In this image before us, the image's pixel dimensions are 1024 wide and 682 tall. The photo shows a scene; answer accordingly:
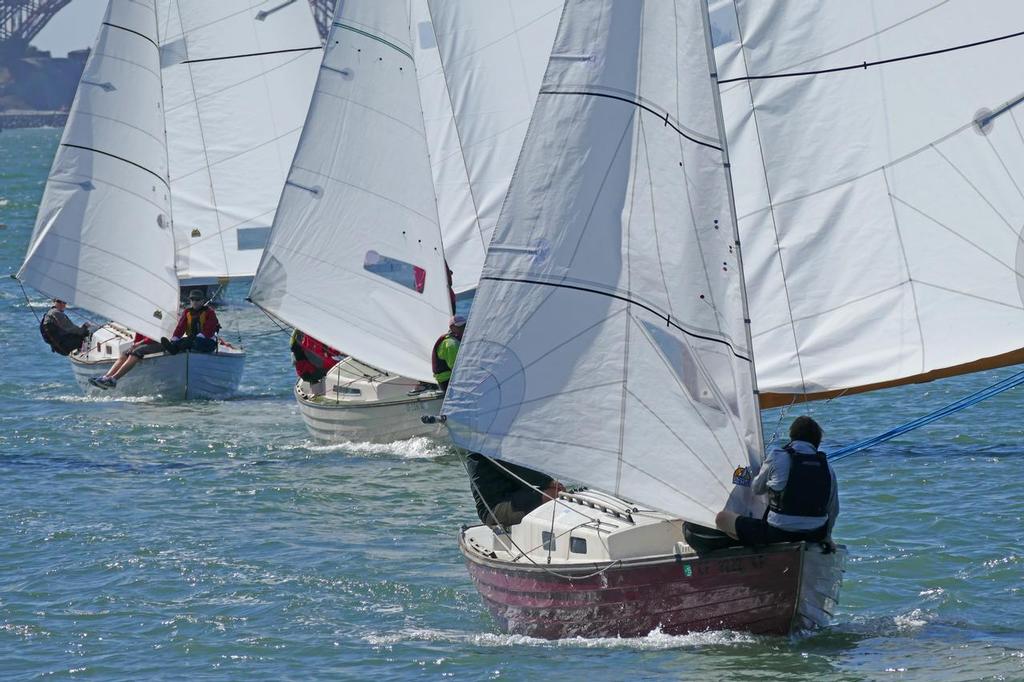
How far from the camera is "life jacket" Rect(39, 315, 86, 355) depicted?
83.9ft

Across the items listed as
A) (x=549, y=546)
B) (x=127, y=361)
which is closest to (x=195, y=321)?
(x=127, y=361)

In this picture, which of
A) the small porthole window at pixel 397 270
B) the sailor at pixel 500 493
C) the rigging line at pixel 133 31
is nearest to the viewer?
the sailor at pixel 500 493

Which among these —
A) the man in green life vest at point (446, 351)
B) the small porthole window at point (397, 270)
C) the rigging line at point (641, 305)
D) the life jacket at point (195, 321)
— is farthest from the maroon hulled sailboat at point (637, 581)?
the life jacket at point (195, 321)

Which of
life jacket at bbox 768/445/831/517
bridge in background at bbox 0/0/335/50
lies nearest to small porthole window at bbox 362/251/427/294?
life jacket at bbox 768/445/831/517

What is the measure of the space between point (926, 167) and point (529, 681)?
14.1ft

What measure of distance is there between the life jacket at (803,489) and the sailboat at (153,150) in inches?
581

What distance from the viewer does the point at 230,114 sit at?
26750 millimetres

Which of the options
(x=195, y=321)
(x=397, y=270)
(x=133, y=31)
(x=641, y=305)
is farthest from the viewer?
(x=133, y=31)

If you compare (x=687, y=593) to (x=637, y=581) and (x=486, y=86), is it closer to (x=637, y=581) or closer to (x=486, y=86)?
(x=637, y=581)

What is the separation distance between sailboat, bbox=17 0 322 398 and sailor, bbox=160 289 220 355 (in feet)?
0.53

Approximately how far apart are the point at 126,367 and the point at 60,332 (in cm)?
205

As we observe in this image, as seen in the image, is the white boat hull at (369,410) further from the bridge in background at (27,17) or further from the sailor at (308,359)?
the bridge in background at (27,17)

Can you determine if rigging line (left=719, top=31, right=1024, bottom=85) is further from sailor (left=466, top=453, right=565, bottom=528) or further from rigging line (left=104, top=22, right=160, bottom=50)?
rigging line (left=104, top=22, right=160, bottom=50)

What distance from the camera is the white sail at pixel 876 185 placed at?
11.0 meters
